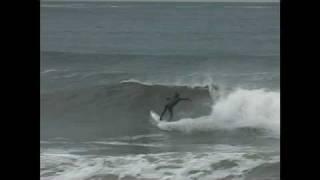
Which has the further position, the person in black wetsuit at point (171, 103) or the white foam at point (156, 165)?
the person in black wetsuit at point (171, 103)

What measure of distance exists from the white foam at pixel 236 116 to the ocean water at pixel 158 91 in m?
0.01

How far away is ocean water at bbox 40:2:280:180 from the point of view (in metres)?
3.63

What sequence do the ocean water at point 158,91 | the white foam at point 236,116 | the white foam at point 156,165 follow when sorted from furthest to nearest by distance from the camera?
1. the white foam at point 236,116
2. the ocean water at point 158,91
3. the white foam at point 156,165

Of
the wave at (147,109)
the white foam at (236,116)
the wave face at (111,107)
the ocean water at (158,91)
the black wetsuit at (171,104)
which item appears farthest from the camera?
the black wetsuit at (171,104)

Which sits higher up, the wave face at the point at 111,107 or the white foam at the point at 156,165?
the wave face at the point at 111,107

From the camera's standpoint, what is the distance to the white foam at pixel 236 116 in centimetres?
483

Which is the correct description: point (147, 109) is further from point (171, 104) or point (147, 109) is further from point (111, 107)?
point (111, 107)

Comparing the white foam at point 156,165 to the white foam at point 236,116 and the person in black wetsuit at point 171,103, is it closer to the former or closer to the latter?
the white foam at point 236,116

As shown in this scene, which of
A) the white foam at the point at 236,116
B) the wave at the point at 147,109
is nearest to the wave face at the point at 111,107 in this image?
the wave at the point at 147,109

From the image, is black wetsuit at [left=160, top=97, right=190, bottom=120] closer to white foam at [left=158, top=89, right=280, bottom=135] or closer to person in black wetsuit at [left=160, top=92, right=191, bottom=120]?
person in black wetsuit at [left=160, top=92, right=191, bottom=120]

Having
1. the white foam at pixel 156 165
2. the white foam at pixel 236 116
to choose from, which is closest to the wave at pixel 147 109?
the white foam at pixel 236 116

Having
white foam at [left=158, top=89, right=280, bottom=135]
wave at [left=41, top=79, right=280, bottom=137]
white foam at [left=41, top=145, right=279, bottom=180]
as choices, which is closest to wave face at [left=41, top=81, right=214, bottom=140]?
wave at [left=41, top=79, right=280, bottom=137]

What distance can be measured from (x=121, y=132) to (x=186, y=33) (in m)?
4.11

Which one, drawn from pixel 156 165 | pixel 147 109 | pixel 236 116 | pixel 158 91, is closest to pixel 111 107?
pixel 147 109
